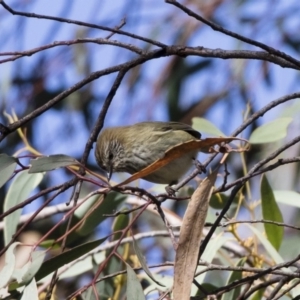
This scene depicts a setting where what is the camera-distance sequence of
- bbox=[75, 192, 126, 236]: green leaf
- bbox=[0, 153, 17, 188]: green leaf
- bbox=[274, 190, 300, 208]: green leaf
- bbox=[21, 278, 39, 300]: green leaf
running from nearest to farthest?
bbox=[0, 153, 17, 188]: green leaf → bbox=[21, 278, 39, 300]: green leaf → bbox=[75, 192, 126, 236]: green leaf → bbox=[274, 190, 300, 208]: green leaf

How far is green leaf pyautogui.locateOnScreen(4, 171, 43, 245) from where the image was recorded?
81.5 inches

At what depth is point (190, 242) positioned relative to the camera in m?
1.35

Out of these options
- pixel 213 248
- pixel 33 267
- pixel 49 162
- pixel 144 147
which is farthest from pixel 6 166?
pixel 144 147

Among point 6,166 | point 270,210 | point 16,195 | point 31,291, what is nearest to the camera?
point 6,166

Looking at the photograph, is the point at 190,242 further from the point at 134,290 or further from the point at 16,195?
the point at 16,195

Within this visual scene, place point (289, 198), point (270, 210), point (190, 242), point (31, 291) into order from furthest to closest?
point (289, 198)
point (270, 210)
point (31, 291)
point (190, 242)

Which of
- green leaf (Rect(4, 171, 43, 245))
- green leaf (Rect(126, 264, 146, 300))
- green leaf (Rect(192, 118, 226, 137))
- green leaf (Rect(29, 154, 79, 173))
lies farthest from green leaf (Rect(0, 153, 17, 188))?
green leaf (Rect(192, 118, 226, 137))

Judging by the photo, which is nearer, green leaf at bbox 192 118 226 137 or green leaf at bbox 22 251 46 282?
green leaf at bbox 22 251 46 282

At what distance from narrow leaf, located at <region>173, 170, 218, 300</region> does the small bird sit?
1074mm

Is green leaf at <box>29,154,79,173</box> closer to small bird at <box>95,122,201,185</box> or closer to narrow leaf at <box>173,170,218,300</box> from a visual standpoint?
narrow leaf at <box>173,170,218,300</box>

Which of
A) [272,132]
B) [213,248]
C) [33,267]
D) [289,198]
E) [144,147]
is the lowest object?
[33,267]

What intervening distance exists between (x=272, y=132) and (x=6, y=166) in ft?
3.44

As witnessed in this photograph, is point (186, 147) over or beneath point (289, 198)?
beneath

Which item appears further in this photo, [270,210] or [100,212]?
[100,212]
